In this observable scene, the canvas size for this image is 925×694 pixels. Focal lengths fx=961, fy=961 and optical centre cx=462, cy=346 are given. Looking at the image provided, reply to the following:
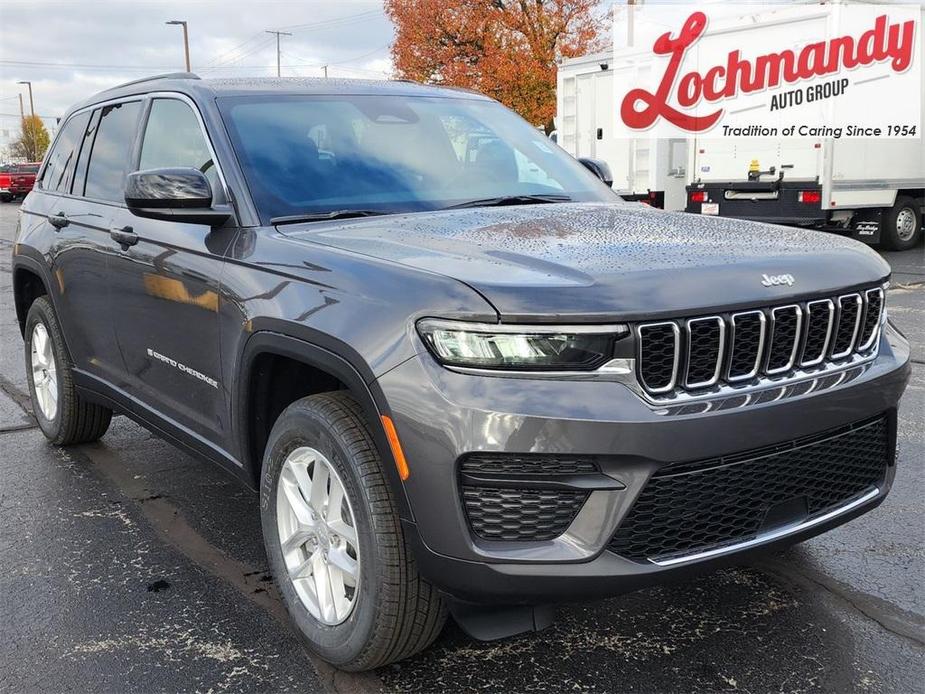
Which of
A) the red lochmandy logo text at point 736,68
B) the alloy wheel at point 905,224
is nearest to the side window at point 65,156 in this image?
the red lochmandy logo text at point 736,68

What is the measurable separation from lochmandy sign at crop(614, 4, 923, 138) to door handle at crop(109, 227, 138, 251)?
11.3 m

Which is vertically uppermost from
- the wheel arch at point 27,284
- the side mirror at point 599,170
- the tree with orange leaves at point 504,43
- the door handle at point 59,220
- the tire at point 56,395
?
the tree with orange leaves at point 504,43

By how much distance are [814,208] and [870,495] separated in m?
11.3

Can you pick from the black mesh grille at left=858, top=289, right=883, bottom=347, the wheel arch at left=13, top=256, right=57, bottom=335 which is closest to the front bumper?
the black mesh grille at left=858, top=289, right=883, bottom=347

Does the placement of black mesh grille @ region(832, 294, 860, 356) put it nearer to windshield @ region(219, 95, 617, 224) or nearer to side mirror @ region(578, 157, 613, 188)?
windshield @ region(219, 95, 617, 224)

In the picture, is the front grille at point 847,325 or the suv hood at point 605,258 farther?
the front grille at point 847,325

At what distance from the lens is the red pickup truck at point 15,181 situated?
4466 cm

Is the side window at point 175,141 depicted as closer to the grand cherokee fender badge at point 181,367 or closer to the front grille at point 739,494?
the grand cherokee fender badge at point 181,367

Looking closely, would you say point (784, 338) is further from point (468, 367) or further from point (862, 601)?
point (862, 601)

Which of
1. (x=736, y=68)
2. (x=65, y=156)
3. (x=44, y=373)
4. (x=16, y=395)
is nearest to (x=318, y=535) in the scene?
(x=44, y=373)

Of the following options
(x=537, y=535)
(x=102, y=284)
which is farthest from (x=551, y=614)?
(x=102, y=284)

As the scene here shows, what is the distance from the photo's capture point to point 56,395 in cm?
511

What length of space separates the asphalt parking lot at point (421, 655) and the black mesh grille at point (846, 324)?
3.01 ft

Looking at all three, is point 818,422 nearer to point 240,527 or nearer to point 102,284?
point 240,527
